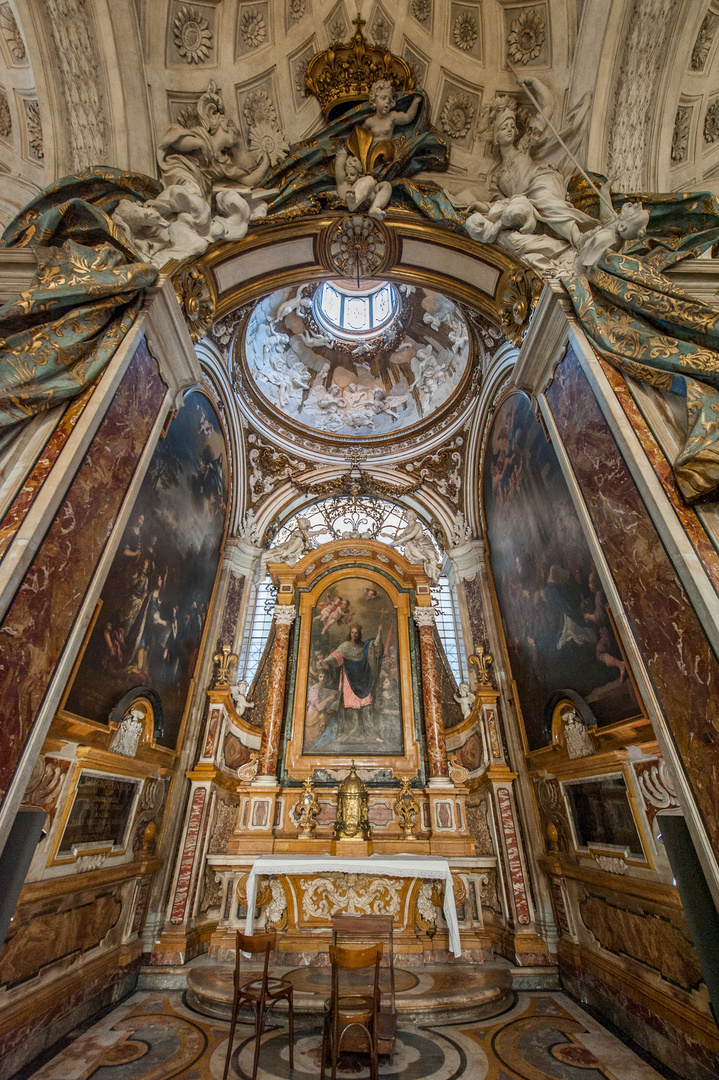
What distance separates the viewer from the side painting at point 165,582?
18.6 ft

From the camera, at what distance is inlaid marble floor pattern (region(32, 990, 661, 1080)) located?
377 centimetres

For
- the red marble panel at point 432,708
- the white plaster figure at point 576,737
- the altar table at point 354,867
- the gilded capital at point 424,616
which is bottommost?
the altar table at point 354,867

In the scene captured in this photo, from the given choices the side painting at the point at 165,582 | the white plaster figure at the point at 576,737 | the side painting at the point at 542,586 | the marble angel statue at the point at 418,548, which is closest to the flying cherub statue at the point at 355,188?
the side painting at the point at 542,586

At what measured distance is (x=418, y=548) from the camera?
10.1 m

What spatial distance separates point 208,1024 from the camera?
4.68 m

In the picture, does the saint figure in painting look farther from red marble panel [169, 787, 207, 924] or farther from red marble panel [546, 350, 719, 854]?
red marble panel [546, 350, 719, 854]

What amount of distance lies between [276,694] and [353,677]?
4.75 feet

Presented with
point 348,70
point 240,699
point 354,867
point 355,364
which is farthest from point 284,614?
point 348,70

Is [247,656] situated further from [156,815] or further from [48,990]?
[48,990]

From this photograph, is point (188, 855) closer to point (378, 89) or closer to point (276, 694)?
point (276, 694)

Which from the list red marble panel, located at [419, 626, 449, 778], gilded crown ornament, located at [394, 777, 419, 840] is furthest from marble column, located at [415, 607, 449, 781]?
gilded crown ornament, located at [394, 777, 419, 840]

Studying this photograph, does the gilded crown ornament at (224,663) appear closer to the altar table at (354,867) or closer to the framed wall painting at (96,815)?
the framed wall painting at (96,815)

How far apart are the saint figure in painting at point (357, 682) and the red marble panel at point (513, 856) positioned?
2192 millimetres

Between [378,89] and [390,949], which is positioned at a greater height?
[378,89]
